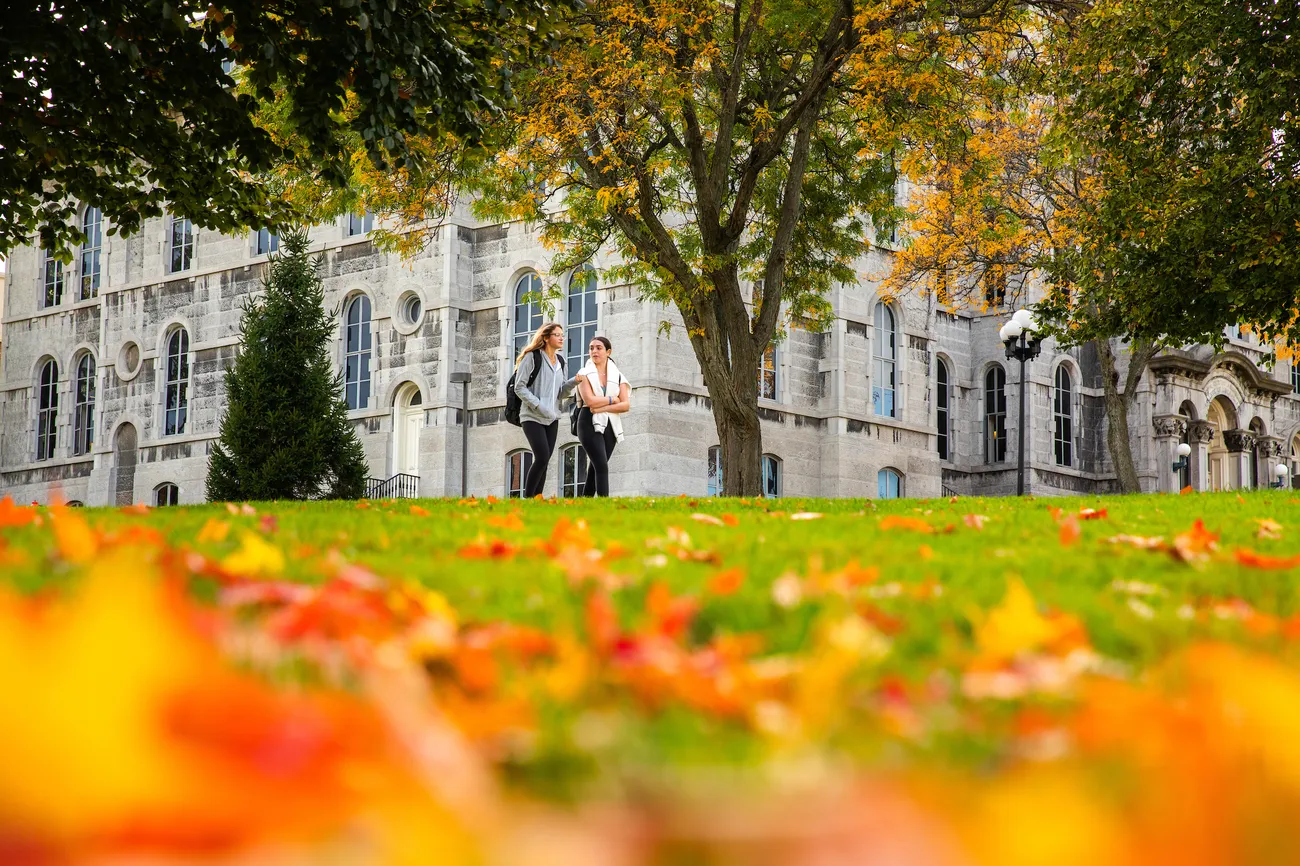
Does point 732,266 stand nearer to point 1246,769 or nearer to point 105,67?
point 105,67

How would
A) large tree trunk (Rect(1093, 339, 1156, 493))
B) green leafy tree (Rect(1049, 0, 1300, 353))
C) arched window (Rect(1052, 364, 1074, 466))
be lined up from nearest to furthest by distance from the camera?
green leafy tree (Rect(1049, 0, 1300, 353)) → large tree trunk (Rect(1093, 339, 1156, 493)) → arched window (Rect(1052, 364, 1074, 466))

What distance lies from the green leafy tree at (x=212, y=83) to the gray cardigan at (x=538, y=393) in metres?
2.56

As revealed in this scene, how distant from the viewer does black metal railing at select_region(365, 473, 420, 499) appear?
110ft

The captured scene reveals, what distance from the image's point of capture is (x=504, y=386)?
3350 centimetres

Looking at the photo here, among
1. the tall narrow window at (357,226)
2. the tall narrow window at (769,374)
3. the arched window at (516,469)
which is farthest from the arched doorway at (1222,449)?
the tall narrow window at (357,226)

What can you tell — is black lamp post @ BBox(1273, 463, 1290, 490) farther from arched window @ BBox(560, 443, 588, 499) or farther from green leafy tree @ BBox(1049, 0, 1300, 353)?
green leafy tree @ BBox(1049, 0, 1300, 353)

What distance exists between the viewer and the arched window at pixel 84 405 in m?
42.5

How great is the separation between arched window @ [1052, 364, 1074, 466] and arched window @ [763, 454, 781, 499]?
44.0 ft

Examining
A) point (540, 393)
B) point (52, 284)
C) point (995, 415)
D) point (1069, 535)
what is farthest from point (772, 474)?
point (52, 284)

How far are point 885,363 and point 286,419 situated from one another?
1546cm

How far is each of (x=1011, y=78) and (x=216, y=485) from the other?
2027 cm

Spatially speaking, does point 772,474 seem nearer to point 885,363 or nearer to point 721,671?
point 885,363

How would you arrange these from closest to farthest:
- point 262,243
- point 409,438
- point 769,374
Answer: point 769,374 < point 409,438 < point 262,243

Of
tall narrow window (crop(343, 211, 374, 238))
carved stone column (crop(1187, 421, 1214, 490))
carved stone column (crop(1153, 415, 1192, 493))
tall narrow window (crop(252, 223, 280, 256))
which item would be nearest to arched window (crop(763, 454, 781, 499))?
tall narrow window (crop(343, 211, 374, 238))
